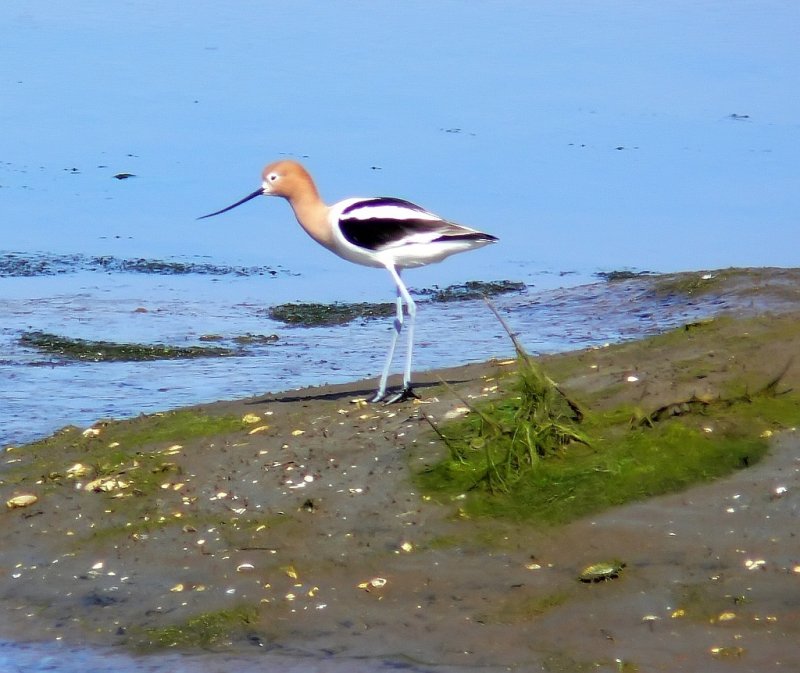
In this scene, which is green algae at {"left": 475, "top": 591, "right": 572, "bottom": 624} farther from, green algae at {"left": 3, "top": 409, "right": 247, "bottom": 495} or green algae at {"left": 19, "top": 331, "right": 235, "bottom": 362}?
green algae at {"left": 19, "top": 331, "right": 235, "bottom": 362}

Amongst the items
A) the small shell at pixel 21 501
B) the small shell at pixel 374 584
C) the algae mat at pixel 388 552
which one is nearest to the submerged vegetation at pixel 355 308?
the algae mat at pixel 388 552

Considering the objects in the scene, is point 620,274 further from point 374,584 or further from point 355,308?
point 374,584

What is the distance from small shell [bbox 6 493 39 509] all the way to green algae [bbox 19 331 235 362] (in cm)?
365

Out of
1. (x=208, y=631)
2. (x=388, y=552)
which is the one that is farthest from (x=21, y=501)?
(x=388, y=552)

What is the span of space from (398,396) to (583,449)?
1.37 metres

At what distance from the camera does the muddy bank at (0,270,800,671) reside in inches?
194

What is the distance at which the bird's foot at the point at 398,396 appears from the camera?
7203 mm

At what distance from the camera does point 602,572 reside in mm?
5160

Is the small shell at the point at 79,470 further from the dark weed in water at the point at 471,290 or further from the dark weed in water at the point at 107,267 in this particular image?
the dark weed in water at the point at 107,267

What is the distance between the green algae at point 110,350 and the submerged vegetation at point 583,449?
4.24 m

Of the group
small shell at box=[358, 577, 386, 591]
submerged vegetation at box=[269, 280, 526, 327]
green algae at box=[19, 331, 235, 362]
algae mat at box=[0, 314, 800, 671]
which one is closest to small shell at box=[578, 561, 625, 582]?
algae mat at box=[0, 314, 800, 671]

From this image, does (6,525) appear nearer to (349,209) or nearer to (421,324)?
(349,209)

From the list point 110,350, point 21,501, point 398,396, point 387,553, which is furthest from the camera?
point 110,350

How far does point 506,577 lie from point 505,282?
7211mm
